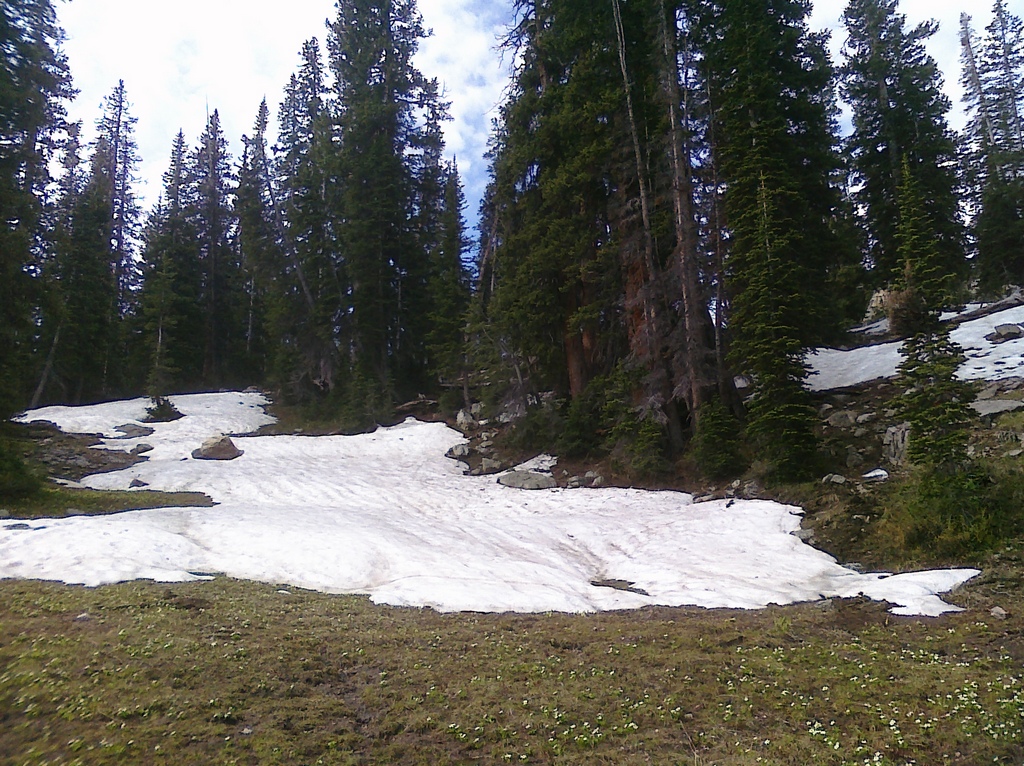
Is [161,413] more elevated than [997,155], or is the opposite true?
[997,155]

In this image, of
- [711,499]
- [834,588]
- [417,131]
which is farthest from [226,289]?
[834,588]

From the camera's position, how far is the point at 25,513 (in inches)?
502

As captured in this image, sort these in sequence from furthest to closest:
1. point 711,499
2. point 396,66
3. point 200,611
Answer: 1. point 396,66
2. point 711,499
3. point 200,611

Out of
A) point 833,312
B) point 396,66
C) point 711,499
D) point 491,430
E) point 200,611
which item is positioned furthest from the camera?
point 396,66

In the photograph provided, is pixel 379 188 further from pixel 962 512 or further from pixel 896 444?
pixel 962 512

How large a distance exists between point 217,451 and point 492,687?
1999 cm

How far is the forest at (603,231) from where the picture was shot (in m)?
15.1

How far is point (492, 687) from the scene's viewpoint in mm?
5480

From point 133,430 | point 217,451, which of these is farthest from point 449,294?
point 133,430

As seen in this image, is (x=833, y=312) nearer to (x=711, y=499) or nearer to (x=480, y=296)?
(x=711, y=499)

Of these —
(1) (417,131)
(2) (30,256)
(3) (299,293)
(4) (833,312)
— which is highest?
(1) (417,131)

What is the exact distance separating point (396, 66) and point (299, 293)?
13932mm

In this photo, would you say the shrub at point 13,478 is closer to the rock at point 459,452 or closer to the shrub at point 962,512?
the rock at point 459,452

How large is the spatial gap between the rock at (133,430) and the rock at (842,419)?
82.3 feet
